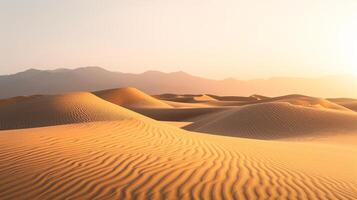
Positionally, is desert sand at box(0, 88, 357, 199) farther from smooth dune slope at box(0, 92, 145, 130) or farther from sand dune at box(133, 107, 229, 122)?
sand dune at box(133, 107, 229, 122)

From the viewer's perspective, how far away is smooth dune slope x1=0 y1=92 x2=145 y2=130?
73.8 feet

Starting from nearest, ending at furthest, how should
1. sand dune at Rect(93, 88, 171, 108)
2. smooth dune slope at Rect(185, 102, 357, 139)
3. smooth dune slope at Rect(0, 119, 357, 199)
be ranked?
smooth dune slope at Rect(0, 119, 357, 199), smooth dune slope at Rect(185, 102, 357, 139), sand dune at Rect(93, 88, 171, 108)

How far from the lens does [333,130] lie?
22.1m

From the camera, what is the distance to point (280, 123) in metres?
23.5

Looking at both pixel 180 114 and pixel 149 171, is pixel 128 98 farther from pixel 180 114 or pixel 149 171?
pixel 149 171

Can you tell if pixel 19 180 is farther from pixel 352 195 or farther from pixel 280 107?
pixel 280 107

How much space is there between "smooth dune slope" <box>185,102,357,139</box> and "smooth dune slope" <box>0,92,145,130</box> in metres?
6.47

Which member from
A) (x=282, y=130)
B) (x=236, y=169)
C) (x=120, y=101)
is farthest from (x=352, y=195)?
(x=120, y=101)

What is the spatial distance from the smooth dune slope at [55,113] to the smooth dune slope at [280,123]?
21.2ft

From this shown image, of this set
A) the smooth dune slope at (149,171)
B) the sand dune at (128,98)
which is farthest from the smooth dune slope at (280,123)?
the sand dune at (128,98)

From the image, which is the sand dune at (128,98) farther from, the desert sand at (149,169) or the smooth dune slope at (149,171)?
the smooth dune slope at (149,171)

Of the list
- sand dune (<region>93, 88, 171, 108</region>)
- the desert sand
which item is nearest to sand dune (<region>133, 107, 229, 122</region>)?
sand dune (<region>93, 88, 171, 108</region>)

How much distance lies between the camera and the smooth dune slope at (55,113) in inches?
886

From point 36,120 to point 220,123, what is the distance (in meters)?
11.9
